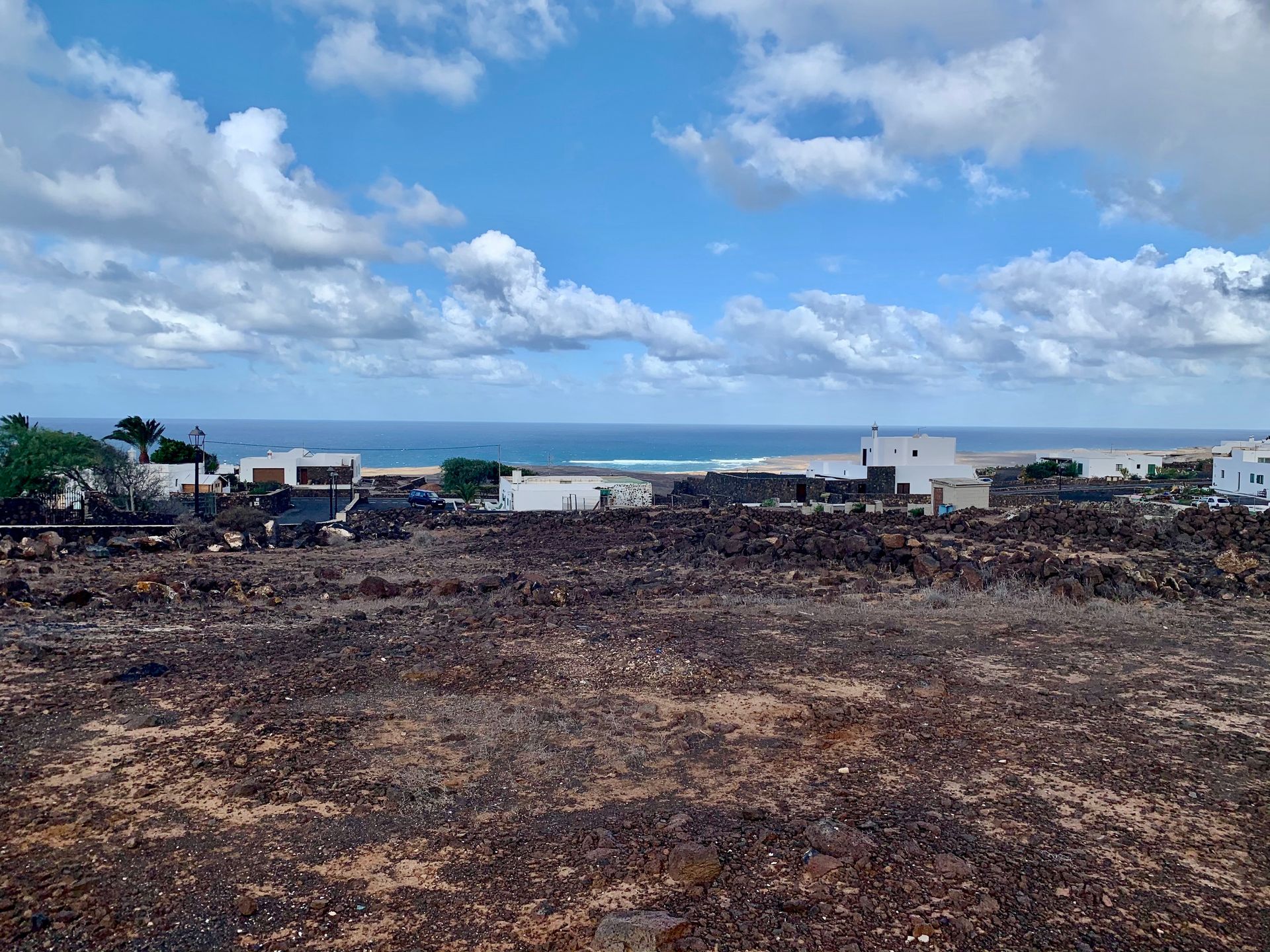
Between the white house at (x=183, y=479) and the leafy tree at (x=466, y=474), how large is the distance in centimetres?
1337

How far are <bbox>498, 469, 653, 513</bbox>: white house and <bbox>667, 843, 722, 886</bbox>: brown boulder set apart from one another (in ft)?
108

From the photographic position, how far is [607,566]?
2053 cm

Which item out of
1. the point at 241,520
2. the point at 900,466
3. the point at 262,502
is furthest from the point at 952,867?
the point at 900,466

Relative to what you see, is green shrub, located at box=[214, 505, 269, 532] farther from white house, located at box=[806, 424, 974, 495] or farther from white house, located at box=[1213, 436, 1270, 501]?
white house, located at box=[1213, 436, 1270, 501]

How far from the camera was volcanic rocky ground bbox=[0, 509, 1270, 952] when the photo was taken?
16.4 feet

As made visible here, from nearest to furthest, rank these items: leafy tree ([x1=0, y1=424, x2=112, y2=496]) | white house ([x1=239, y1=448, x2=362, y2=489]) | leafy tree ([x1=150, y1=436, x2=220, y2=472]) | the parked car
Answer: leafy tree ([x1=0, y1=424, x2=112, y2=496])
the parked car
leafy tree ([x1=150, y1=436, x2=220, y2=472])
white house ([x1=239, y1=448, x2=362, y2=489])

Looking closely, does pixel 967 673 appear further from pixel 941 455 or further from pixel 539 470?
pixel 539 470

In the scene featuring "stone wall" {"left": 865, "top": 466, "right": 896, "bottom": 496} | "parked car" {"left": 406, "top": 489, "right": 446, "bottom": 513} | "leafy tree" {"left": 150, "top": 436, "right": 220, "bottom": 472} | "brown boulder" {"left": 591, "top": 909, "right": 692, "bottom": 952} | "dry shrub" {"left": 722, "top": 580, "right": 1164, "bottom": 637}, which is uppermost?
"leafy tree" {"left": 150, "top": 436, "right": 220, "bottom": 472}

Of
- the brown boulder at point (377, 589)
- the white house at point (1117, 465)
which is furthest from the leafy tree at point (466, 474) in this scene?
the white house at point (1117, 465)

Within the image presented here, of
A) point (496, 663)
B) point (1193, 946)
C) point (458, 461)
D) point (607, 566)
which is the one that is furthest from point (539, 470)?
point (1193, 946)

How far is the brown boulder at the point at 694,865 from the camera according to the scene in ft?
17.5

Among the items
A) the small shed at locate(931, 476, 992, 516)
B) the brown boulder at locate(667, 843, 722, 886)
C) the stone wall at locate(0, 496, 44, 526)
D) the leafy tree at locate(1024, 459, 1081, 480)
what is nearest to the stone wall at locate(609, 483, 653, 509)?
the small shed at locate(931, 476, 992, 516)

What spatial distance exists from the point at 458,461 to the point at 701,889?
5440cm

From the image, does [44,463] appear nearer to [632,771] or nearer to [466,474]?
[466,474]
